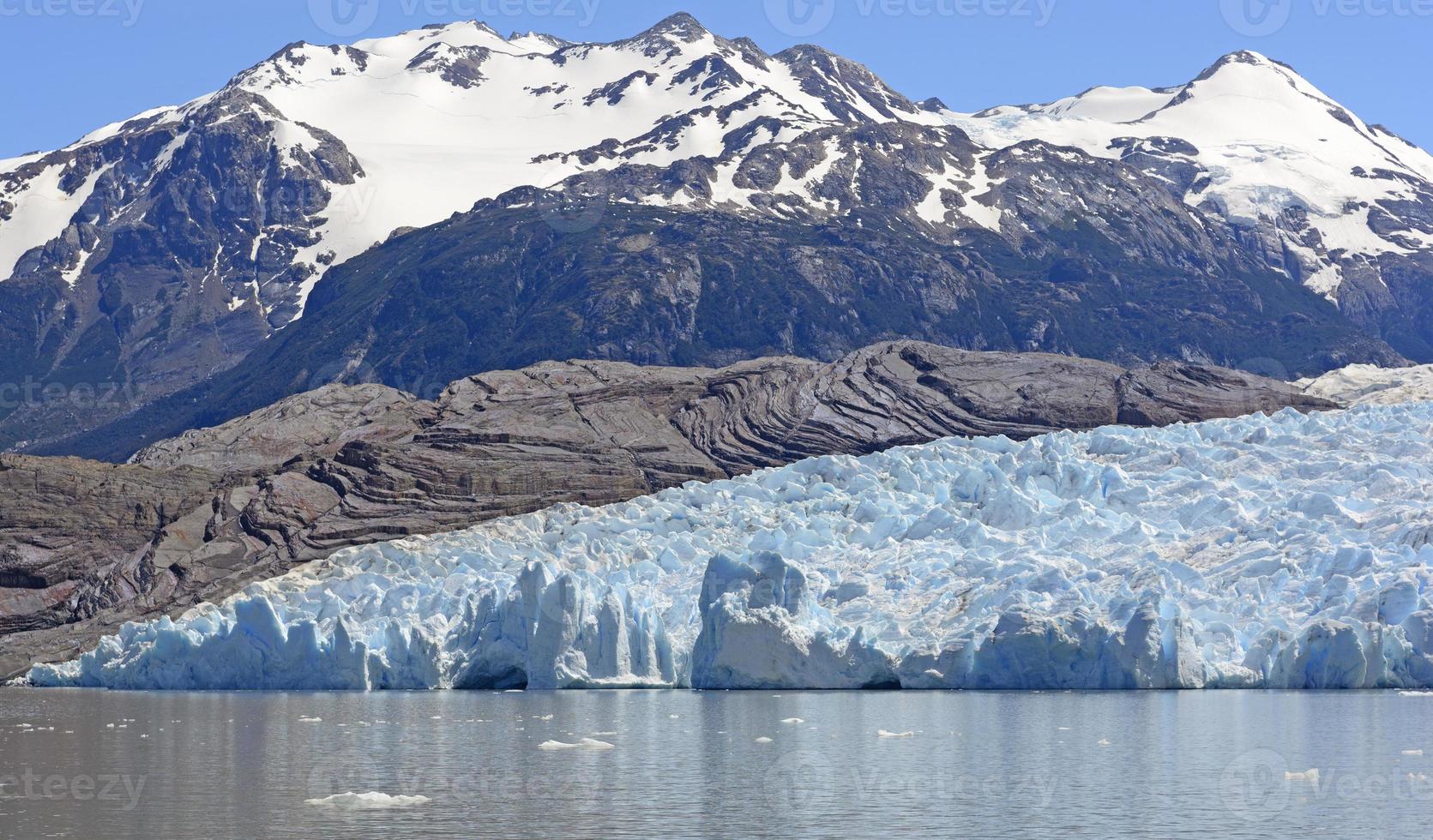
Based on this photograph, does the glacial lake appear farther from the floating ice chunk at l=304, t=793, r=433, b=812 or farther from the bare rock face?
the bare rock face

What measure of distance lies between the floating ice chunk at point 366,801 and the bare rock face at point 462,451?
5492 cm

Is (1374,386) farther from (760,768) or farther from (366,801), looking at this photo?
(366,801)

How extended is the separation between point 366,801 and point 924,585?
33237mm

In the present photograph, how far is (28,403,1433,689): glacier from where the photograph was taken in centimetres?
5750

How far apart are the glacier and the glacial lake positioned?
1820 millimetres

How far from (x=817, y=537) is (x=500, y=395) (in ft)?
167

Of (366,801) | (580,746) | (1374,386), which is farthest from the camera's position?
(1374,386)

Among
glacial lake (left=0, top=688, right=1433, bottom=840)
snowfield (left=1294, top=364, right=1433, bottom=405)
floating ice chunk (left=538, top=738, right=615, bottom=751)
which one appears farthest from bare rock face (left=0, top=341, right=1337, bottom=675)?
floating ice chunk (left=538, top=738, right=615, bottom=751)

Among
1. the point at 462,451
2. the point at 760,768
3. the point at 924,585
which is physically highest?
the point at 462,451

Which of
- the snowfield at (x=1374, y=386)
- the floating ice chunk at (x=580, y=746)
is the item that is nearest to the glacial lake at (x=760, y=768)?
the floating ice chunk at (x=580, y=746)

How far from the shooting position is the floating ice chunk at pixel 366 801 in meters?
34.8

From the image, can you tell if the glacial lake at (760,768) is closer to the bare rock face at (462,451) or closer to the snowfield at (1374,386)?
the bare rock face at (462,451)

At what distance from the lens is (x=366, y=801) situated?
1380 inches

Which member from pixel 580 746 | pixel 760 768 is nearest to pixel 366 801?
pixel 760 768
